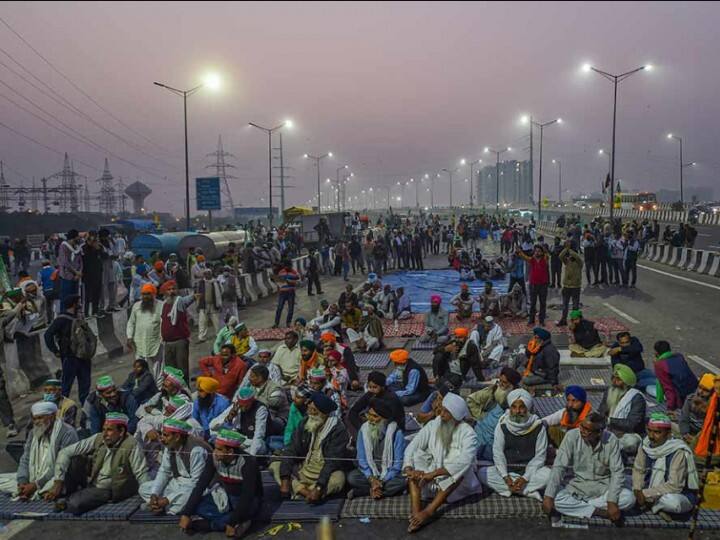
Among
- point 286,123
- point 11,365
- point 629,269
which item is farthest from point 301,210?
point 11,365

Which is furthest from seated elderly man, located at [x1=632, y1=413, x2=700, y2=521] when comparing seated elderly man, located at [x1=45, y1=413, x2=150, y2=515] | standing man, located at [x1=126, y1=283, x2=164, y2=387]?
standing man, located at [x1=126, y1=283, x2=164, y2=387]

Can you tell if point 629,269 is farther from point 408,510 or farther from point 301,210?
point 301,210

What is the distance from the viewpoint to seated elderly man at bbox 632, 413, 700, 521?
5918 millimetres

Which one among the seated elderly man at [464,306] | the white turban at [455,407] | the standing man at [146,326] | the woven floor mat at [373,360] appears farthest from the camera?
the seated elderly man at [464,306]

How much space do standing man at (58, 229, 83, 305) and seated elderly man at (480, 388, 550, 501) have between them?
425 inches

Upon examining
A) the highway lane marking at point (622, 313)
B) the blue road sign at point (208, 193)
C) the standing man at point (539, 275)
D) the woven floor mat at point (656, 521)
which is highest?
the blue road sign at point (208, 193)

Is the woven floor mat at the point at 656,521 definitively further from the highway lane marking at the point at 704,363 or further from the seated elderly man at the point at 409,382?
the highway lane marking at the point at 704,363

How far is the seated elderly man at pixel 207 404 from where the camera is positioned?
298 inches

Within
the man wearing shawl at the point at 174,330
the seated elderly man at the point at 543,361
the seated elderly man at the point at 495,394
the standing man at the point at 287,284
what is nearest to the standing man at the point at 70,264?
the standing man at the point at 287,284

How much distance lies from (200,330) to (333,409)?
A: 30.0 feet

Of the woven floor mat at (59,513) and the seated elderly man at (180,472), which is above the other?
the seated elderly man at (180,472)

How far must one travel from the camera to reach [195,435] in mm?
6660

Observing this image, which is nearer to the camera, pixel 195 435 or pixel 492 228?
pixel 195 435

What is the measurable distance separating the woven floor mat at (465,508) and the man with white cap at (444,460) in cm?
11
